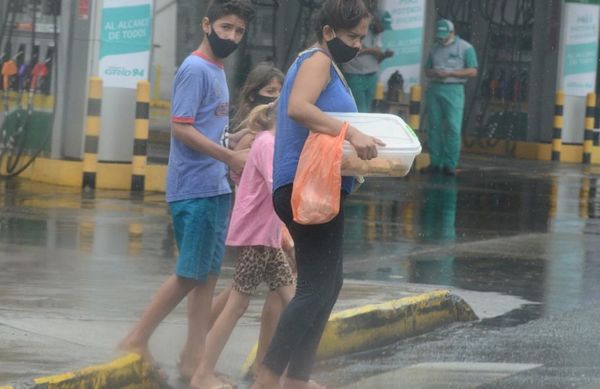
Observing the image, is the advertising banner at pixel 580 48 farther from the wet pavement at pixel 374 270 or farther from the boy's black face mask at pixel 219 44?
the boy's black face mask at pixel 219 44

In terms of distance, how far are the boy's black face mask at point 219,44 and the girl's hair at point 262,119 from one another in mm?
376

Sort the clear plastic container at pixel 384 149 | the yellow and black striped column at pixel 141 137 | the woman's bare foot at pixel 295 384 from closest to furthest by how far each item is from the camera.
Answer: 1. the clear plastic container at pixel 384 149
2. the woman's bare foot at pixel 295 384
3. the yellow and black striped column at pixel 141 137

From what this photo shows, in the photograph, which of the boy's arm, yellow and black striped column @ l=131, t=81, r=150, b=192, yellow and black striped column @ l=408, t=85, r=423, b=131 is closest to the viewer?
the boy's arm

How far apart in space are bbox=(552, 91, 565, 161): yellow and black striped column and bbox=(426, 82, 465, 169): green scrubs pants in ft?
11.3

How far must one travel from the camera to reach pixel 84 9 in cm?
1394

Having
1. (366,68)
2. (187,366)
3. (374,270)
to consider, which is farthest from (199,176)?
(366,68)

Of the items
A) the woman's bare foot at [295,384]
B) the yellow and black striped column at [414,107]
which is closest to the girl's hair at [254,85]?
the woman's bare foot at [295,384]

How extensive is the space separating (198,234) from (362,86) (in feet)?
37.0

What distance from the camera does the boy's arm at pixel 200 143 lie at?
615 cm

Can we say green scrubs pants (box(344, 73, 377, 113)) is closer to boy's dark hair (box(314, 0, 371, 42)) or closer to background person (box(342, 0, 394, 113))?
background person (box(342, 0, 394, 113))

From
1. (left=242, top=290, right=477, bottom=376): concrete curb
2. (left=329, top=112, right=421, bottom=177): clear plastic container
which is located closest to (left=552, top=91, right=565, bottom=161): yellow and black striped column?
(left=242, top=290, right=477, bottom=376): concrete curb

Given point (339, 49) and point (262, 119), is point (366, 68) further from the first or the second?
point (339, 49)

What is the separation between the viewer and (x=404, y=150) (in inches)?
224

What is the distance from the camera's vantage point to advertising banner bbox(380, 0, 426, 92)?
18.2 m
